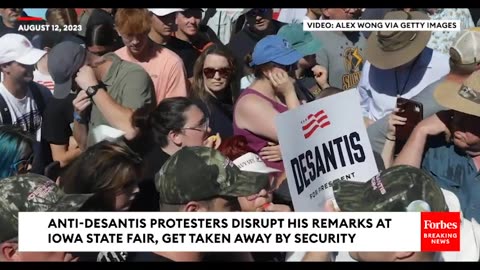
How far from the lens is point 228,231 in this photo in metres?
6.45

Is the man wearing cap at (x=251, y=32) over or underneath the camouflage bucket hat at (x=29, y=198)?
over

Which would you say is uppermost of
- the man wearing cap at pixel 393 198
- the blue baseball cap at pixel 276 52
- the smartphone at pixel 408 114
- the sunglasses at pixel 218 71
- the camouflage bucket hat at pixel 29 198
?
the blue baseball cap at pixel 276 52

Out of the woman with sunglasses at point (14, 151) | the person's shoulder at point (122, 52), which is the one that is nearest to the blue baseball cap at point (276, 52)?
the person's shoulder at point (122, 52)

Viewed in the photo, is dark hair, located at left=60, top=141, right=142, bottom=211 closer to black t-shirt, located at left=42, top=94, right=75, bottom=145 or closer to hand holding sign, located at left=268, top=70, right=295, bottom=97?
black t-shirt, located at left=42, top=94, right=75, bottom=145

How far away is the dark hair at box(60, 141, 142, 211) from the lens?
253 inches

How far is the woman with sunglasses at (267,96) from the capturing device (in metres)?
6.43

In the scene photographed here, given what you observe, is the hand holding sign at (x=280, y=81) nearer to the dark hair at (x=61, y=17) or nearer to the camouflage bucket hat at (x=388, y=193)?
the camouflage bucket hat at (x=388, y=193)

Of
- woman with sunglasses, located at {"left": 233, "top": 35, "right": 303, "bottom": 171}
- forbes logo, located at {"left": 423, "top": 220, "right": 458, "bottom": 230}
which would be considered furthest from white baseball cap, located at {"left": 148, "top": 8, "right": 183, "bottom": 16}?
forbes logo, located at {"left": 423, "top": 220, "right": 458, "bottom": 230}

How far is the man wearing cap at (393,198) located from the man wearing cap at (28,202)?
5.17ft

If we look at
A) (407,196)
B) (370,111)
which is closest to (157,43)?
(370,111)
